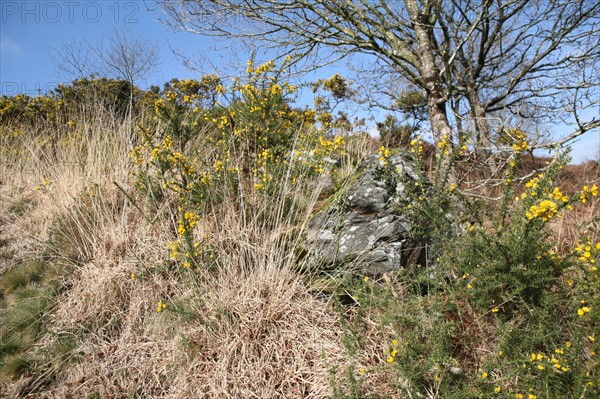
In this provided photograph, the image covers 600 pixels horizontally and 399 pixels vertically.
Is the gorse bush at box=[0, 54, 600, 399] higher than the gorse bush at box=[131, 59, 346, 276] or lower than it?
lower

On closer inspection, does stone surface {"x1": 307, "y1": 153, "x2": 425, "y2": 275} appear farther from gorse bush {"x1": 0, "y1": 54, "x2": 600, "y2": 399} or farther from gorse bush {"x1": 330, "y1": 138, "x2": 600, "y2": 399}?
gorse bush {"x1": 330, "y1": 138, "x2": 600, "y2": 399}

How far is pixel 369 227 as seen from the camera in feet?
8.81

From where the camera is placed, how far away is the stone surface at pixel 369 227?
250cm

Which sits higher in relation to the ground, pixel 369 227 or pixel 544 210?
pixel 544 210

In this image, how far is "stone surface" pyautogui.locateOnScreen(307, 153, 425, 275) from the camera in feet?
8.21

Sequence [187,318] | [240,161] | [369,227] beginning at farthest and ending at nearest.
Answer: [240,161]
[369,227]
[187,318]

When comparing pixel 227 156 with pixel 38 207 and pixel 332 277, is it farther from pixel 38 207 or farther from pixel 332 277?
pixel 38 207

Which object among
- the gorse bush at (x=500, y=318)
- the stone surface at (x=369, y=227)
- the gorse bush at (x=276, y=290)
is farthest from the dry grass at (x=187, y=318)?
the gorse bush at (x=500, y=318)

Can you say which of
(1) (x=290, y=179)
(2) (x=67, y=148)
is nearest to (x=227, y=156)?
(1) (x=290, y=179)

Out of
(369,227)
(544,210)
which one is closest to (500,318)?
(544,210)

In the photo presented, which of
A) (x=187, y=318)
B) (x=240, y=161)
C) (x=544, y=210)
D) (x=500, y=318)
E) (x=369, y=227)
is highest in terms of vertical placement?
(x=240, y=161)

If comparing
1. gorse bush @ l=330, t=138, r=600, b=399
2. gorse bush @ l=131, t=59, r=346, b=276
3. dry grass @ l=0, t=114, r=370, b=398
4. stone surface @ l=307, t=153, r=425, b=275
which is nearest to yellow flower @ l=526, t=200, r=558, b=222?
gorse bush @ l=330, t=138, r=600, b=399

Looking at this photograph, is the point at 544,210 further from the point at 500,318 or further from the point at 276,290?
the point at 276,290

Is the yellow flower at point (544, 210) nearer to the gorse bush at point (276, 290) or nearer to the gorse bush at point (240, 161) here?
the gorse bush at point (276, 290)
